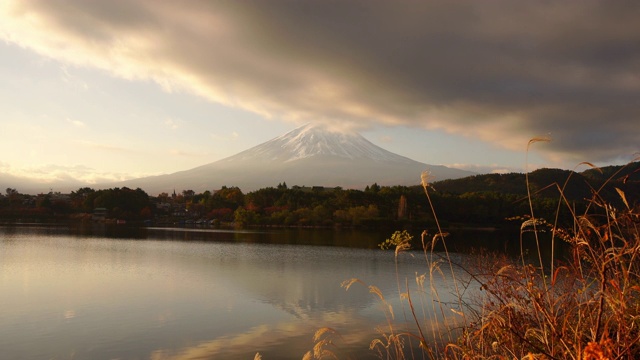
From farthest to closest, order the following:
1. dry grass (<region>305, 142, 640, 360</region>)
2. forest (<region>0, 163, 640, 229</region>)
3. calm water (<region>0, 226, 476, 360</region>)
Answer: forest (<region>0, 163, 640, 229</region>) → calm water (<region>0, 226, 476, 360</region>) → dry grass (<region>305, 142, 640, 360</region>)

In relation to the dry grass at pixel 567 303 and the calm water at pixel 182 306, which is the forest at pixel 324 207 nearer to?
the calm water at pixel 182 306

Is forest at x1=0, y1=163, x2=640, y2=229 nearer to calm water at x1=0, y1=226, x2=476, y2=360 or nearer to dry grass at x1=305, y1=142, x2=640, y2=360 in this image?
calm water at x1=0, y1=226, x2=476, y2=360

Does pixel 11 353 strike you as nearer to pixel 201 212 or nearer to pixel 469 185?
pixel 201 212

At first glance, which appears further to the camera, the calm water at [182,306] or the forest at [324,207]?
the forest at [324,207]

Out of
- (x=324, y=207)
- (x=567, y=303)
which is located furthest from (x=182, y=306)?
(x=324, y=207)

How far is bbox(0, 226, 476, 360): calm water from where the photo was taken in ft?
41.8

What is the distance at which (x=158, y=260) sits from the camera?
33625 mm

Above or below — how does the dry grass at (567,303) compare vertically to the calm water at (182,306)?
above

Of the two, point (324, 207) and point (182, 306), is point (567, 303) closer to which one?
point (182, 306)

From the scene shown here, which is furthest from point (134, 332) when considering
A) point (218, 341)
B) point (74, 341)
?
point (218, 341)

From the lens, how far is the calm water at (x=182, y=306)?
41.8 ft

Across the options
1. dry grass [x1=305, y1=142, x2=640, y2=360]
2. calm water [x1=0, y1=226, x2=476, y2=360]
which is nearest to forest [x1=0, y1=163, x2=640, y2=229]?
calm water [x1=0, y1=226, x2=476, y2=360]

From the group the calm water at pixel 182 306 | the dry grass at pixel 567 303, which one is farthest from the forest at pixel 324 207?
the dry grass at pixel 567 303

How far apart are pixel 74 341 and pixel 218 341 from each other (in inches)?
152
